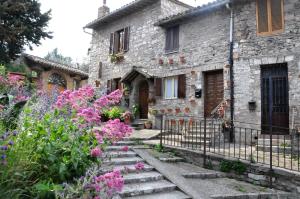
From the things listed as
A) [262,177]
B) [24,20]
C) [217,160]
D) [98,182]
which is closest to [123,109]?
[24,20]

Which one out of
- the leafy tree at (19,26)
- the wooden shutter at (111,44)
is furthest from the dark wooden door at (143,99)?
the leafy tree at (19,26)

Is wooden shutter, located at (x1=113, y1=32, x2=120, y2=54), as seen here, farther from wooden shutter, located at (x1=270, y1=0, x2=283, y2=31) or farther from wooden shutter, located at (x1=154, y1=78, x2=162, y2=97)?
wooden shutter, located at (x1=270, y1=0, x2=283, y2=31)

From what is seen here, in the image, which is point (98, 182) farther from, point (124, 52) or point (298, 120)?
point (124, 52)

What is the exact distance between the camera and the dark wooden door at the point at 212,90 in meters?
10.5

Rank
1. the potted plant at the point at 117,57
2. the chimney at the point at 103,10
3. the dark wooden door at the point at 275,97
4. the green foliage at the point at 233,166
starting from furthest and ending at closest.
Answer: the chimney at the point at 103,10 < the potted plant at the point at 117,57 < the dark wooden door at the point at 275,97 < the green foliage at the point at 233,166

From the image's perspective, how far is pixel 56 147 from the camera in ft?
10.2

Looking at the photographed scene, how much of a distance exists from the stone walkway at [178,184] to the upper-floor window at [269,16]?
5.93 meters

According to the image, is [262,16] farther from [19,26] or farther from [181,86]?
[19,26]

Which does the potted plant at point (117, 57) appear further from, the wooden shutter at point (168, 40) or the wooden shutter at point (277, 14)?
the wooden shutter at point (277, 14)

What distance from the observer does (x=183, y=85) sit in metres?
11.5

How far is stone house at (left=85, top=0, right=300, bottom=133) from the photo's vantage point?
29.4ft

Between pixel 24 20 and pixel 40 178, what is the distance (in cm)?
1268

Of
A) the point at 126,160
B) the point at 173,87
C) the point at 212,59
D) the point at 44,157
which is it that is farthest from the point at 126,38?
the point at 44,157

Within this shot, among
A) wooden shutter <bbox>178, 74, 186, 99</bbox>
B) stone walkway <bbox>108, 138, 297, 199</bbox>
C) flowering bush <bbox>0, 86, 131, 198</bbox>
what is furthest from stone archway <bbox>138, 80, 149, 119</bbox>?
flowering bush <bbox>0, 86, 131, 198</bbox>
